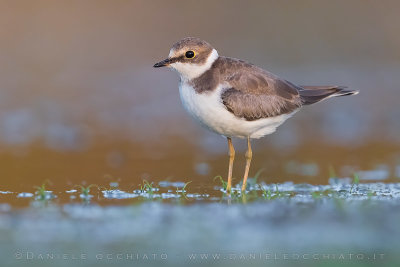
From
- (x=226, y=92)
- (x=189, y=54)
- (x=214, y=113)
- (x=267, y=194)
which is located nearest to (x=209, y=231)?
(x=267, y=194)

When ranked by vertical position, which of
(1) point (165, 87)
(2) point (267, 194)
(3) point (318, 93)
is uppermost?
(1) point (165, 87)

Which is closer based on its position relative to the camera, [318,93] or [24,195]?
[24,195]

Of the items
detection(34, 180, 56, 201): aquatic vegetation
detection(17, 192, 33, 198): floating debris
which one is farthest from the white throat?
detection(17, 192, 33, 198): floating debris

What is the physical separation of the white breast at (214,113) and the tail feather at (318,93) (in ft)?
2.97

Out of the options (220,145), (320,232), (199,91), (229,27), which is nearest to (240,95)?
(199,91)

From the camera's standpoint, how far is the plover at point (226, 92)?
8844 millimetres

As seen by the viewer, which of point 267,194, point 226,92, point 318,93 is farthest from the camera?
point 318,93

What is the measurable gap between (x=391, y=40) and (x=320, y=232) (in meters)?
14.5

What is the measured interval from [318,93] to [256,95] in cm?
121

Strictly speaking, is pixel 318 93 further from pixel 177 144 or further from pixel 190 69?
pixel 177 144

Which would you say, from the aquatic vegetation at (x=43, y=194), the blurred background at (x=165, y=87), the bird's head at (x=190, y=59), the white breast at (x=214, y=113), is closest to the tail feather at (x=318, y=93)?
the white breast at (x=214, y=113)

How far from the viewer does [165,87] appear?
17609 millimetres

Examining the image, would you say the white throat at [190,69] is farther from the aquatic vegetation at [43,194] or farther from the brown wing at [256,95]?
the aquatic vegetation at [43,194]

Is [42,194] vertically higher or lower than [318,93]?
lower
